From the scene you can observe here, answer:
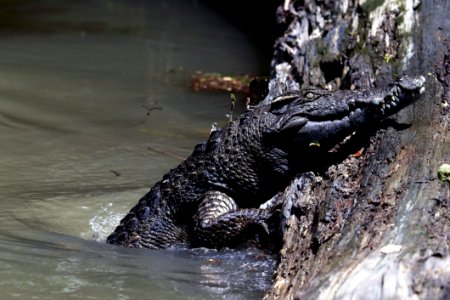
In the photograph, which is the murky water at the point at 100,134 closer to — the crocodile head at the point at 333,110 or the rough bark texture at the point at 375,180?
the rough bark texture at the point at 375,180

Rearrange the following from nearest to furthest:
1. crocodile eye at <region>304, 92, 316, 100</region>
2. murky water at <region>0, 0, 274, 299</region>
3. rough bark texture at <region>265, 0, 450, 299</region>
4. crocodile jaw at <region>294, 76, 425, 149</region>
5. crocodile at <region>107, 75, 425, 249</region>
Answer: rough bark texture at <region>265, 0, 450, 299</region> → murky water at <region>0, 0, 274, 299</region> → crocodile jaw at <region>294, 76, 425, 149</region> → crocodile at <region>107, 75, 425, 249</region> → crocodile eye at <region>304, 92, 316, 100</region>

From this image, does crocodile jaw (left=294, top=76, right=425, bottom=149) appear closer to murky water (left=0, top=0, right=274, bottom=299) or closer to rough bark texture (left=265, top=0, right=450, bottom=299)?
rough bark texture (left=265, top=0, right=450, bottom=299)

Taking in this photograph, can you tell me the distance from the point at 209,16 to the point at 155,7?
1.46 metres

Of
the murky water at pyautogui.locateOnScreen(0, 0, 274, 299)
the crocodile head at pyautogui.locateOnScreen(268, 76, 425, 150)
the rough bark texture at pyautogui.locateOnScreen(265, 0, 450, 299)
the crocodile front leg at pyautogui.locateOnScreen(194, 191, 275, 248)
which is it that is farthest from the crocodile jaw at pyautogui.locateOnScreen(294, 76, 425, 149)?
the murky water at pyautogui.locateOnScreen(0, 0, 274, 299)

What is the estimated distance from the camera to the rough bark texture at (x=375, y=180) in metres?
3.46

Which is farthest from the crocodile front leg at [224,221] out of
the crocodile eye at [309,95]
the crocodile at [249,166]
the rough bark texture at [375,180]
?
the crocodile eye at [309,95]

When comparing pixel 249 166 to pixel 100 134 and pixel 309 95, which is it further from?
pixel 100 134

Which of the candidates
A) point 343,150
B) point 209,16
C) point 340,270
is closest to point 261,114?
point 343,150

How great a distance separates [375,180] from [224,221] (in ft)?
3.74

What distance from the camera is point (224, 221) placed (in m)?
5.07

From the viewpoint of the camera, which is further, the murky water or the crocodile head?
the crocodile head

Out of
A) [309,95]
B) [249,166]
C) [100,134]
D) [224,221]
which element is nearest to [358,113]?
[309,95]

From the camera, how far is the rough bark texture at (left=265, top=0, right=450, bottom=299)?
346cm

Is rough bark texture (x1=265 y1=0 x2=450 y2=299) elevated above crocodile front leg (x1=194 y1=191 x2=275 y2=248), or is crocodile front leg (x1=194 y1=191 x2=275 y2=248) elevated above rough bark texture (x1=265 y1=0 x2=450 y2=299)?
rough bark texture (x1=265 y1=0 x2=450 y2=299)
